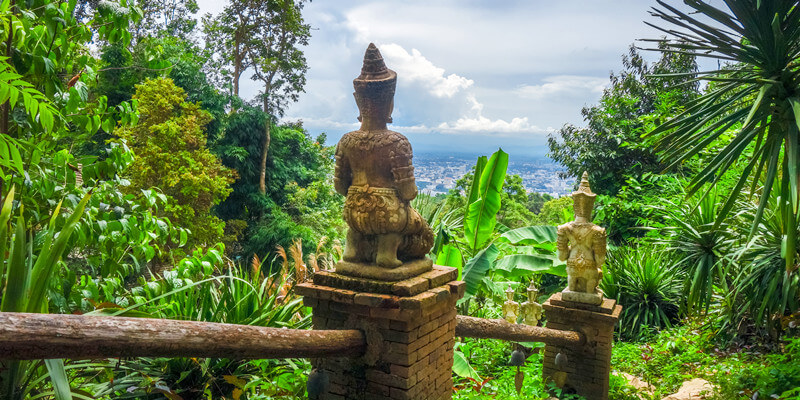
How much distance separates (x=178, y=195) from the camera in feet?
43.7

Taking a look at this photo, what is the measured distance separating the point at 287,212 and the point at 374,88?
15.3 metres

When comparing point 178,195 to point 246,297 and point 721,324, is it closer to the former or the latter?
point 246,297

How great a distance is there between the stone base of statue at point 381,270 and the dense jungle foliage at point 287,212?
3.98 feet

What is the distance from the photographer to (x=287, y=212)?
1769 centimetres

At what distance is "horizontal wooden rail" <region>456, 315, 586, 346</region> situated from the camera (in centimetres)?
355

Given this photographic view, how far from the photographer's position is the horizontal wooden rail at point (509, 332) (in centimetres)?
355

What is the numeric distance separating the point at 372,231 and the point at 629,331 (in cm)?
813

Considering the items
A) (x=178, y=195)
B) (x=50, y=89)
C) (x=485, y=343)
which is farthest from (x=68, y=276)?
Result: (x=178, y=195)

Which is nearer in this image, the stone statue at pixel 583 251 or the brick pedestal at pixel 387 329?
the brick pedestal at pixel 387 329

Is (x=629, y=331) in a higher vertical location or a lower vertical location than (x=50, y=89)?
lower

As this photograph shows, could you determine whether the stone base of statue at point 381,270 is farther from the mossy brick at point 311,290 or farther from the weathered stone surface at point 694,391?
the weathered stone surface at point 694,391

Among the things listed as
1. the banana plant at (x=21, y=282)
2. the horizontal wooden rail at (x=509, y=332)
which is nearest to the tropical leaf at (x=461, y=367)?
the horizontal wooden rail at (x=509, y=332)

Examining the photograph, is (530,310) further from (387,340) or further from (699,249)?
(387,340)

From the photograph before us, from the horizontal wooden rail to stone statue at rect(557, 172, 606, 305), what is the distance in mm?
385
